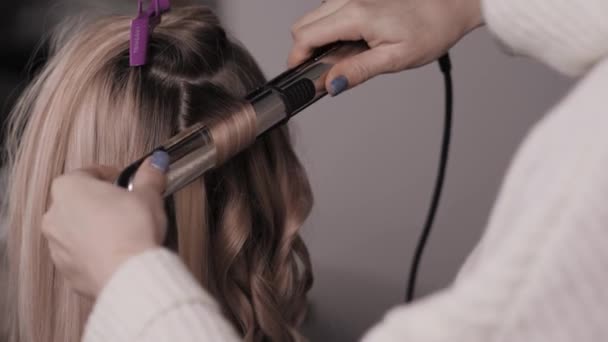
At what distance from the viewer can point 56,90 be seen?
69 cm

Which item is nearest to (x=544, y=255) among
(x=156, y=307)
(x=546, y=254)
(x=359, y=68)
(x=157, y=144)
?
(x=546, y=254)

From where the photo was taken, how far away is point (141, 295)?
39 cm

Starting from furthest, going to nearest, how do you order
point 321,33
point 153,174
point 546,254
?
point 321,33
point 153,174
point 546,254

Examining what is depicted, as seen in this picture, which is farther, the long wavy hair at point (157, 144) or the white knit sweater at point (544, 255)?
the long wavy hair at point (157, 144)

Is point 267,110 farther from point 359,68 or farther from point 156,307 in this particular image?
point 156,307

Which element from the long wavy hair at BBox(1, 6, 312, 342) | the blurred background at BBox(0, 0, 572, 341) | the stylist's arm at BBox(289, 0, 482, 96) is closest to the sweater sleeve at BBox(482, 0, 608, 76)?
the stylist's arm at BBox(289, 0, 482, 96)

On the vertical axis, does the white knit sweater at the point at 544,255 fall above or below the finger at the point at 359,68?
above

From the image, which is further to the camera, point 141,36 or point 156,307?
point 141,36

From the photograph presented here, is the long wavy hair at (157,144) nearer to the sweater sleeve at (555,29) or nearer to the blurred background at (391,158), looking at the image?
the sweater sleeve at (555,29)

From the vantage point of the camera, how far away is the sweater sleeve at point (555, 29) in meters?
0.46

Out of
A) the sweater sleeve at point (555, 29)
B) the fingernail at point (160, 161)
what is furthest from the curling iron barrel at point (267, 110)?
the sweater sleeve at point (555, 29)

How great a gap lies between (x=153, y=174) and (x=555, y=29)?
0.87ft

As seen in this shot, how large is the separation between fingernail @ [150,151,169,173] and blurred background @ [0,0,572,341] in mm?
606

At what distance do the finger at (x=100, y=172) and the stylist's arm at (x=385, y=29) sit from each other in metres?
0.18
